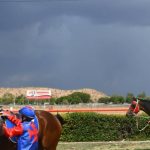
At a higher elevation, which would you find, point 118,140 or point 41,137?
point 41,137

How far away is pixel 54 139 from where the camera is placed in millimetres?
10422

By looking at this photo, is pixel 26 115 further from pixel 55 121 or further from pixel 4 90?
pixel 4 90

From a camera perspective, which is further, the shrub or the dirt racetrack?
the shrub

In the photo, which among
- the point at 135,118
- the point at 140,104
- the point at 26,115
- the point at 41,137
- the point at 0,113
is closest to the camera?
the point at 26,115

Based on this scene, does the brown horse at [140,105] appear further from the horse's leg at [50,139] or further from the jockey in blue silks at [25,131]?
the jockey in blue silks at [25,131]

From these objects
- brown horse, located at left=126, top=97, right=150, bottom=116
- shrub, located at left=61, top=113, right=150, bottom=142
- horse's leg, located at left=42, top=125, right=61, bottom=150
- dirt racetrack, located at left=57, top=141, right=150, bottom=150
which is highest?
brown horse, located at left=126, top=97, right=150, bottom=116

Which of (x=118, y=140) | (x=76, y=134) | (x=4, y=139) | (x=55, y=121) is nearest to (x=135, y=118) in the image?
(x=118, y=140)

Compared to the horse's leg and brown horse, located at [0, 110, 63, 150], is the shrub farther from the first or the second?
the horse's leg

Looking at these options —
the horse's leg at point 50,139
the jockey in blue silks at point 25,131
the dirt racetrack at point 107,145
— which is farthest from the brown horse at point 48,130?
the dirt racetrack at point 107,145

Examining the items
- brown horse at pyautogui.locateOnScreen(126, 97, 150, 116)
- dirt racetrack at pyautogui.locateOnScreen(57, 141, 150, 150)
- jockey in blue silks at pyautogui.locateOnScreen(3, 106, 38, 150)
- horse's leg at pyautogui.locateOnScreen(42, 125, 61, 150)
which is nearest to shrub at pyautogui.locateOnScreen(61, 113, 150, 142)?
dirt racetrack at pyautogui.locateOnScreen(57, 141, 150, 150)

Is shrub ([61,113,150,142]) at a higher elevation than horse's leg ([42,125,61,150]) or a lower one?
lower

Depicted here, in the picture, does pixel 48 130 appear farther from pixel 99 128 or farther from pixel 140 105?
pixel 99 128

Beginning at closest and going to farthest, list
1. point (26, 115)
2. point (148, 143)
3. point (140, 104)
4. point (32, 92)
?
point (26, 115), point (140, 104), point (148, 143), point (32, 92)

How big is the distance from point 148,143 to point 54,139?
27.3 ft
